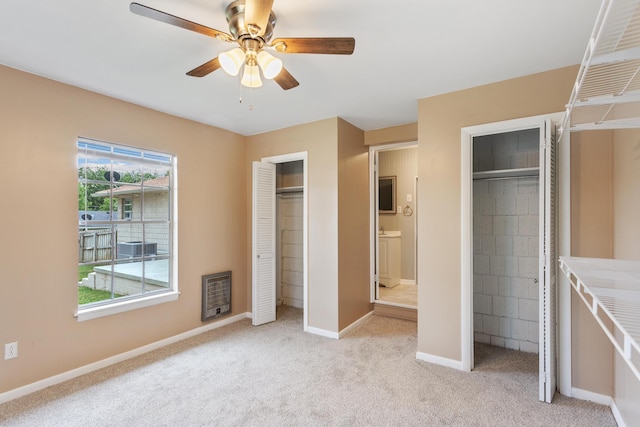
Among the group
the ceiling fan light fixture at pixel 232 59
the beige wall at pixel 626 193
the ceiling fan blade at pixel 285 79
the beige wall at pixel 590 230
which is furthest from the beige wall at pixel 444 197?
the ceiling fan light fixture at pixel 232 59

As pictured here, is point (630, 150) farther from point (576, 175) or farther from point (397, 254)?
point (397, 254)

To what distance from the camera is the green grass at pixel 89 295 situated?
9.15ft

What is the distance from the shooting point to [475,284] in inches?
134

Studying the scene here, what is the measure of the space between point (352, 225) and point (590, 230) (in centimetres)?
219

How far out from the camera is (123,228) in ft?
10.3

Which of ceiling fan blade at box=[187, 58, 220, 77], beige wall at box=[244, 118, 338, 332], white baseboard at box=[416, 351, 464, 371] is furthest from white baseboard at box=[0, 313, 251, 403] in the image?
ceiling fan blade at box=[187, 58, 220, 77]

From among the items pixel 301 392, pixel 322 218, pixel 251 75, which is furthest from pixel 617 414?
pixel 251 75

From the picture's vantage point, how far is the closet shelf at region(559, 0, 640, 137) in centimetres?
84

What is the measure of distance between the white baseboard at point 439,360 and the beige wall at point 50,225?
260cm

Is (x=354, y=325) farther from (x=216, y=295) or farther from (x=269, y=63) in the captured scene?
(x=269, y=63)

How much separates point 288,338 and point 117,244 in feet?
6.63

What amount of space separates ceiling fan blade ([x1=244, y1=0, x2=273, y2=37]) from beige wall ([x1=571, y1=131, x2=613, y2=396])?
7.75 ft

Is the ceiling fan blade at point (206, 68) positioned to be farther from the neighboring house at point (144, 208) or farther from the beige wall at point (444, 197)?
the beige wall at point (444, 197)

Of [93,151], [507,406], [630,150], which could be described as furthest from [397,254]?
[93,151]
